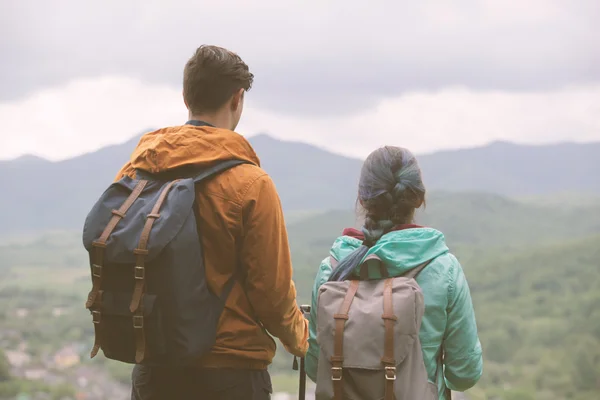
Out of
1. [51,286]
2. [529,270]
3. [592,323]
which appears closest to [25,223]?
[51,286]

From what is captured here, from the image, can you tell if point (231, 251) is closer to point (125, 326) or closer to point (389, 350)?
point (125, 326)

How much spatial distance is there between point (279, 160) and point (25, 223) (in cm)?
1014

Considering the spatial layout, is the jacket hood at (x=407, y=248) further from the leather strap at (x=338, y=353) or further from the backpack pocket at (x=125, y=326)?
the backpack pocket at (x=125, y=326)

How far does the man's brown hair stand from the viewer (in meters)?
1.93

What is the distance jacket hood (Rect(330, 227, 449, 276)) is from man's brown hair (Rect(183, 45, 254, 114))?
61 cm

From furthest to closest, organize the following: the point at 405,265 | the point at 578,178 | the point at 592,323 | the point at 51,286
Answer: the point at 578,178, the point at 592,323, the point at 51,286, the point at 405,265

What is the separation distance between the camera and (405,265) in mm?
1865

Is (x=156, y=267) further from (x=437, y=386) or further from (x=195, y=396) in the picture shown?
(x=437, y=386)

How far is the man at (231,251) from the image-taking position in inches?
72.2

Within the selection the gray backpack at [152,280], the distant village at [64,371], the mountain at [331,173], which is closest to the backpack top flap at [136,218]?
the gray backpack at [152,280]

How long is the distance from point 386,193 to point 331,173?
2446cm

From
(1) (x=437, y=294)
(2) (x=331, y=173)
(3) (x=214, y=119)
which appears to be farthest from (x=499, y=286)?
(3) (x=214, y=119)

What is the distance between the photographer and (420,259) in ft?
6.13

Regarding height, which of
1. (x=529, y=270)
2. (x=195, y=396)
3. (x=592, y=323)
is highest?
(x=195, y=396)
